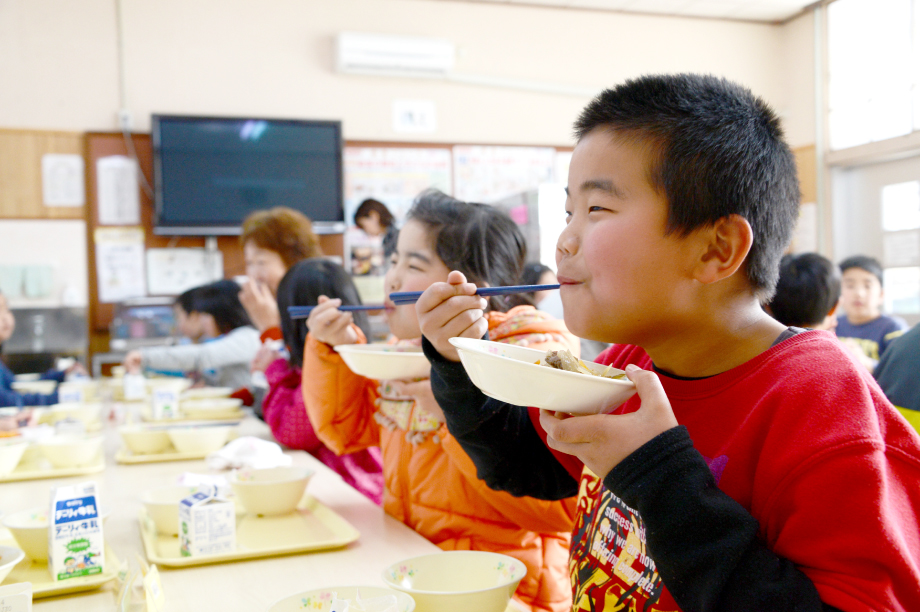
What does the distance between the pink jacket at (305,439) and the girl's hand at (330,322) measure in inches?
16.9

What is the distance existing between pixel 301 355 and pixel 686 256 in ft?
5.37

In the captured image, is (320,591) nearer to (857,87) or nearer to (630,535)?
(630,535)

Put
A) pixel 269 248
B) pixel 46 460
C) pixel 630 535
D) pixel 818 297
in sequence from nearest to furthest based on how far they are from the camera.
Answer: pixel 630 535 < pixel 46 460 < pixel 818 297 < pixel 269 248

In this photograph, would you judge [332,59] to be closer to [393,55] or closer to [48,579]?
[393,55]

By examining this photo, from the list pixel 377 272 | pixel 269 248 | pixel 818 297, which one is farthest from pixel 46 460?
pixel 377 272

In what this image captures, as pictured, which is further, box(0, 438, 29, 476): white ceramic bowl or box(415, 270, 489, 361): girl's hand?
box(0, 438, 29, 476): white ceramic bowl

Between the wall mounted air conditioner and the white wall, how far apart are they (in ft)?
0.32

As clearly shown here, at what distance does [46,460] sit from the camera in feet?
6.35

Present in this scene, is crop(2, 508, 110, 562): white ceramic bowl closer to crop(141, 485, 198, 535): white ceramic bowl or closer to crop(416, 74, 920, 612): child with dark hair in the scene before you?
crop(141, 485, 198, 535): white ceramic bowl

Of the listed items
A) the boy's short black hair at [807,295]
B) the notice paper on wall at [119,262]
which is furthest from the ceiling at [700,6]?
the boy's short black hair at [807,295]

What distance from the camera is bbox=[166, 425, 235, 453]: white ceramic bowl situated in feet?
6.46

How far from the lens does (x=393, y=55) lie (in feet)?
16.7

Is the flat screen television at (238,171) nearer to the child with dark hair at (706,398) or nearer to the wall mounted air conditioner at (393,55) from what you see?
the wall mounted air conditioner at (393,55)

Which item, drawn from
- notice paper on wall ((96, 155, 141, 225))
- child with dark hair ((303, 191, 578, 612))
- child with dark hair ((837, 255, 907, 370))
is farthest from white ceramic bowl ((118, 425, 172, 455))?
child with dark hair ((837, 255, 907, 370))
